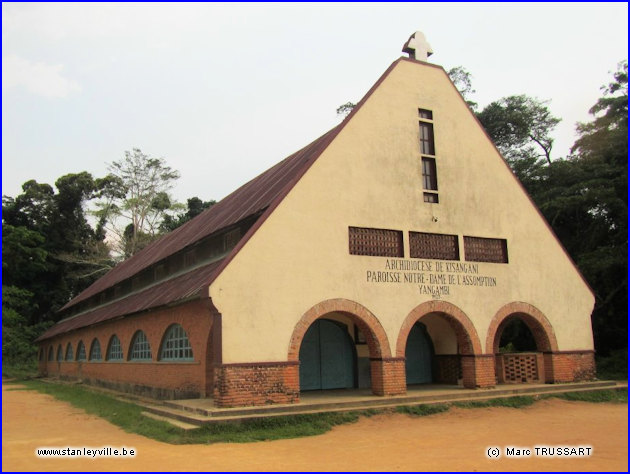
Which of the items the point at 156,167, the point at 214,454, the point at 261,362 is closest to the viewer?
the point at 214,454

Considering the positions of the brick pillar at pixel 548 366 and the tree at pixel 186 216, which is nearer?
the brick pillar at pixel 548 366

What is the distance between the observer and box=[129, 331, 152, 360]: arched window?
2012cm

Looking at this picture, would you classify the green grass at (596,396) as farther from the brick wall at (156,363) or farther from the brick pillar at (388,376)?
the brick wall at (156,363)

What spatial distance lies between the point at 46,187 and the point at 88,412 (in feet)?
134

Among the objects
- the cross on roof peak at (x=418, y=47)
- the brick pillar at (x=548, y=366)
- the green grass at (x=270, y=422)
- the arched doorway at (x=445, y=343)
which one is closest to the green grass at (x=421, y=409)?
the green grass at (x=270, y=422)

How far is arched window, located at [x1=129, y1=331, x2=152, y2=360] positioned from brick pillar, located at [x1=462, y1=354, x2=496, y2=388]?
32.5 ft

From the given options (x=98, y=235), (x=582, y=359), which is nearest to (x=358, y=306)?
(x=582, y=359)

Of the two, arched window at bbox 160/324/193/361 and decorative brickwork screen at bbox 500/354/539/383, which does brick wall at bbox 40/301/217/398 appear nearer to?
arched window at bbox 160/324/193/361

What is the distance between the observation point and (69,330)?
104 ft

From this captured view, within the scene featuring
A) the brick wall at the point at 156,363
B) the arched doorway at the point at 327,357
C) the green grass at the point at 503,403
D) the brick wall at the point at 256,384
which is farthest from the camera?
the arched doorway at the point at 327,357

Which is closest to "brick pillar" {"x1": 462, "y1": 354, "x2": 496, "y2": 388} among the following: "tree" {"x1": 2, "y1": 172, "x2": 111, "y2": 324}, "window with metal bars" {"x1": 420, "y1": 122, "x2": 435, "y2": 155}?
"window with metal bars" {"x1": 420, "y1": 122, "x2": 435, "y2": 155}

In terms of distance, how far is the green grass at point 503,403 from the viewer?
15.2m

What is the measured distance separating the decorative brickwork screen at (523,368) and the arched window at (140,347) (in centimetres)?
1138

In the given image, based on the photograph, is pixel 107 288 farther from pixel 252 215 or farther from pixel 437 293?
pixel 437 293
